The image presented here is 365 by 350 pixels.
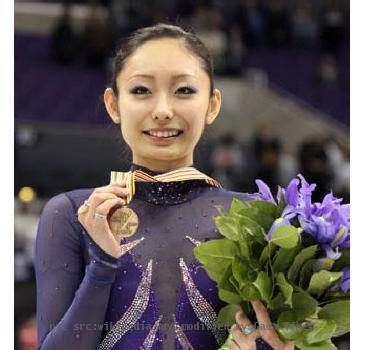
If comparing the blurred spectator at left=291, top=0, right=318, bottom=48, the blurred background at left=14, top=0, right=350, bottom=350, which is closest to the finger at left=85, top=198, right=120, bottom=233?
the blurred background at left=14, top=0, right=350, bottom=350

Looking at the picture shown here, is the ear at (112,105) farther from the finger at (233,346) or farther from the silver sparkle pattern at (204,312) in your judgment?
the finger at (233,346)

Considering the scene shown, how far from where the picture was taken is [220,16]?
8.46m

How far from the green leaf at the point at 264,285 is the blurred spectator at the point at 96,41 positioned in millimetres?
5596

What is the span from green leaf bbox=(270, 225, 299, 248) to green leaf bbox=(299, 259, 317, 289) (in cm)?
5

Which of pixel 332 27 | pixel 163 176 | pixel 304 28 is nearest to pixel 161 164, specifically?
pixel 163 176

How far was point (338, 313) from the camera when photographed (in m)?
1.36

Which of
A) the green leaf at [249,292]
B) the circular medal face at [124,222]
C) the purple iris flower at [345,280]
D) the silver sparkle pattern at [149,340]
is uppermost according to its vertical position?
the circular medal face at [124,222]

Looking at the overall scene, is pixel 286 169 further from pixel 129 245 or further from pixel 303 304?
pixel 303 304

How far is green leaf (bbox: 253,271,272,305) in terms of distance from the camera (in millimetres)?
1327

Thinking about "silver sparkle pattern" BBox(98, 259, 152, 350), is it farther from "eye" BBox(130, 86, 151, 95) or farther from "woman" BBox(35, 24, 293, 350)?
"eye" BBox(130, 86, 151, 95)

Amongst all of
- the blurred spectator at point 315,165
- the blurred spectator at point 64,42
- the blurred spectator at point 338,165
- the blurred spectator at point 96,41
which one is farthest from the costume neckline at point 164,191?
the blurred spectator at point 64,42

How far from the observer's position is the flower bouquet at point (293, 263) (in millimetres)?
1341
